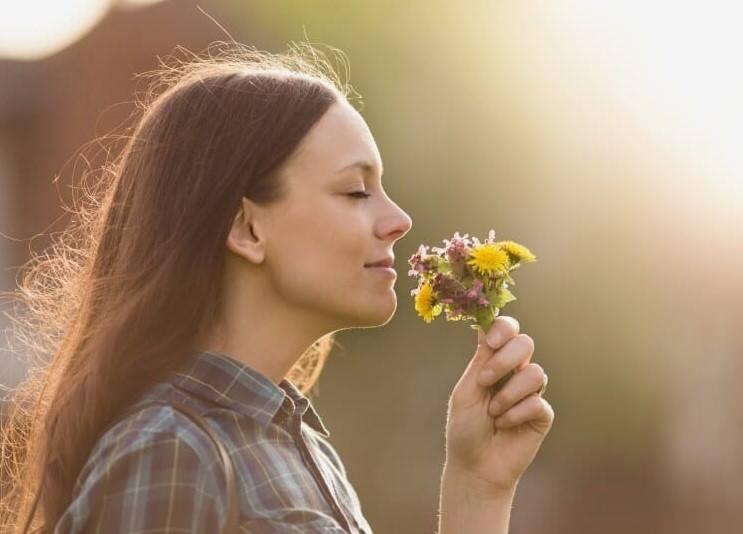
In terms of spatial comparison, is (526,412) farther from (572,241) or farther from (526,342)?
(572,241)

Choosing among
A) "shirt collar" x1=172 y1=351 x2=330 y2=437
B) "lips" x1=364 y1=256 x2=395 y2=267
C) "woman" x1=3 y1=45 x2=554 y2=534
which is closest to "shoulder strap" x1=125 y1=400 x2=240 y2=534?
"woman" x1=3 y1=45 x2=554 y2=534

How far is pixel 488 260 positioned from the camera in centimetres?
303

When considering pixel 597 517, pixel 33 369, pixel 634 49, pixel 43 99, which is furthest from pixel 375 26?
pixel 33 369

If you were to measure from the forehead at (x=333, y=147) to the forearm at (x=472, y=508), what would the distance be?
75 centimetres

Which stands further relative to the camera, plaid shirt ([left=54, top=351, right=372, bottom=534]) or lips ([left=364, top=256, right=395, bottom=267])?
lips ([left=364, top=256, right=395, bottom=267])

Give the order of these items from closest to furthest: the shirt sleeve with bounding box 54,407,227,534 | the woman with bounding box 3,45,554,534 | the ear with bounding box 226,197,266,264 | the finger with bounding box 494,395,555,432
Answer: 1. the shirt sleeve with bounding box 54,407,227,534
2. the woman with bounding box 3,45,554,534
3. the ear with bounding box 226,197,266,264
4. the finger with bounding box 494,395,555,432

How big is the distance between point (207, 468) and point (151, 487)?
4.4 inches

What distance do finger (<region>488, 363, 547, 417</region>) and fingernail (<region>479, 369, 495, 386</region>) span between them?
0.04 m

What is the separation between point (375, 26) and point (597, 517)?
18.0ft

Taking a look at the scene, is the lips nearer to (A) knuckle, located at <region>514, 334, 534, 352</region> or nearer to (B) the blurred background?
(A) knuckle, located at <region>514, 334, 534, 352</region>

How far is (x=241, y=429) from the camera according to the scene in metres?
2.70

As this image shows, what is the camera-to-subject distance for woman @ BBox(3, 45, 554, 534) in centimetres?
269

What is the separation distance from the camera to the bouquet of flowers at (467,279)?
9.89 ft

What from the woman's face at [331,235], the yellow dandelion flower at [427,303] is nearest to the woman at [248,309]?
the woman's face at [331,235]
